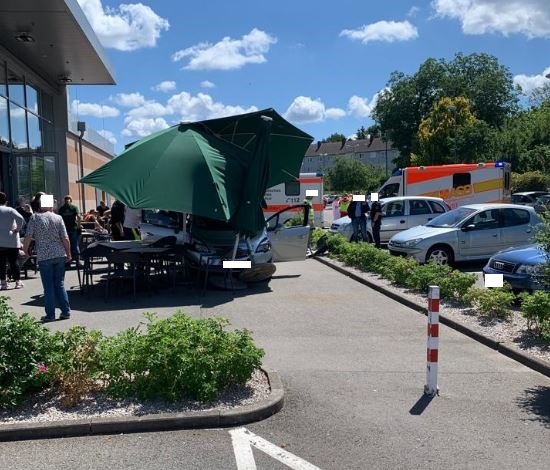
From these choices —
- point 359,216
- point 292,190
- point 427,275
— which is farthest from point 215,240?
point 292,190

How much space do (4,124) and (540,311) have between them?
50.6 feet

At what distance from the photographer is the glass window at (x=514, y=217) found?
14464 millimetres

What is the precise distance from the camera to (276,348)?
753cm

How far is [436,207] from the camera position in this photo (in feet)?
63.2

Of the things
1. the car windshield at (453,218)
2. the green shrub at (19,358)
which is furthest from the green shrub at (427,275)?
the green shrub at (19,358)

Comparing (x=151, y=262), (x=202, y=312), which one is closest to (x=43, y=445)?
(x=202, y=312)

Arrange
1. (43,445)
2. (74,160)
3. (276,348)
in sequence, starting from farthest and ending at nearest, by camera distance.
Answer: (74,160) → (276,348) → (43,445)

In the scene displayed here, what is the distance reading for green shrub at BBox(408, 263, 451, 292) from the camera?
34.3 feet

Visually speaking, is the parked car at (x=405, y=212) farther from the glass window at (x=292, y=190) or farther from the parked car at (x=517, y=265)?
the parked car at (x=517, y=265)

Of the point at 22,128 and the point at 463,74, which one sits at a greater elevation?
the point at 463,74

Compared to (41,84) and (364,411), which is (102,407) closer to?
(364,411)

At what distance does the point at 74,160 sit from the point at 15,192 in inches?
282

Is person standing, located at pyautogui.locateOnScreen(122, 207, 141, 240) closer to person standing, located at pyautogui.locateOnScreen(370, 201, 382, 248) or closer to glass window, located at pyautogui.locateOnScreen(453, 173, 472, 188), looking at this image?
person standing, located at pyautogui.locateOnScreen(370, 201, 382, 248)

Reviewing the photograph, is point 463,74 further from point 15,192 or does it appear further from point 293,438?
point 293,438
